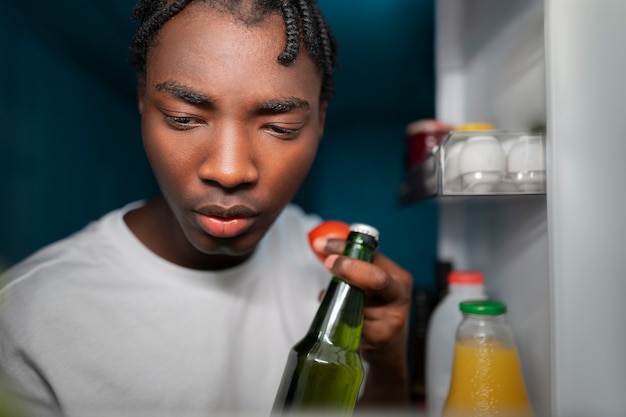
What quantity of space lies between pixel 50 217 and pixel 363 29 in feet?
2.00

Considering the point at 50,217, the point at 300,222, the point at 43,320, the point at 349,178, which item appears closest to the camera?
the point at 43,320

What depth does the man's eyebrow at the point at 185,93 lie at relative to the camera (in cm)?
55

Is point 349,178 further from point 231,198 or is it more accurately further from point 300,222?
point 231,198

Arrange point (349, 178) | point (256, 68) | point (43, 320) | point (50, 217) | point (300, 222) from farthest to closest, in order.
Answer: point (349, 178) < point (300, 222) < point (50, 217) < point (43, 320) < point (256, 68)

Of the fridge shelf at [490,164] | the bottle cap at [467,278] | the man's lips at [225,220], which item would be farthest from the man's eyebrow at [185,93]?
the bottle cap at [467,278]

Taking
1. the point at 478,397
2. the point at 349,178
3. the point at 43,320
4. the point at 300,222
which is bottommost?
the point at 478,397

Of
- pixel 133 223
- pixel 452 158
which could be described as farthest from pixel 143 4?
pixel 452 158

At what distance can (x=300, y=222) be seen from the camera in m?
1.09

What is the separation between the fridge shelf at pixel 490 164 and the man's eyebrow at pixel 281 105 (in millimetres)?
232

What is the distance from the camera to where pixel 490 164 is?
68cm

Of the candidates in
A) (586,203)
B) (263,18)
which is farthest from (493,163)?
(263,18)

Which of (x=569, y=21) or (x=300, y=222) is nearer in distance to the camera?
(x=569, y=21)

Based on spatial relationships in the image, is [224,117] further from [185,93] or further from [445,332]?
[445,332]

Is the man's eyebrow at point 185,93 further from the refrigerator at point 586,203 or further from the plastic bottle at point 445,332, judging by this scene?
the plastic bottle at point 445,332
